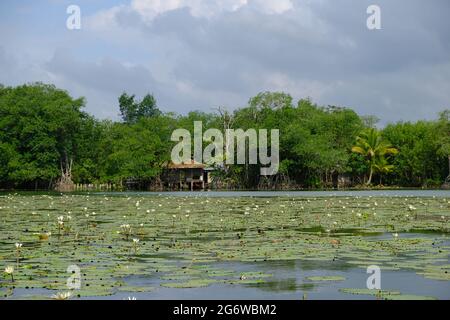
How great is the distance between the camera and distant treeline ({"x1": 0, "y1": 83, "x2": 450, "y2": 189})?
196 ft

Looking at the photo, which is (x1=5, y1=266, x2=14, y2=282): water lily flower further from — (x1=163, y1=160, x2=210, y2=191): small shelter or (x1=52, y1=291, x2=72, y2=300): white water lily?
(x1=163, y1=160, x2=210, y2=191): small shelter

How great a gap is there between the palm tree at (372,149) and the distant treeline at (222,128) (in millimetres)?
111

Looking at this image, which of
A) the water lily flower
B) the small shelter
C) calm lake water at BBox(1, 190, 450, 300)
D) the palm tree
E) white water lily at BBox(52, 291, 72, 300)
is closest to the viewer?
white water lily at BBox(52, 291, 72, 300)

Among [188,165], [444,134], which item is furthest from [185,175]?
[444,134]

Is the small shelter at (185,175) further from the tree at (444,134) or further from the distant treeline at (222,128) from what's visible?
the tree at (444,134)

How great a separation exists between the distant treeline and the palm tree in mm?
111

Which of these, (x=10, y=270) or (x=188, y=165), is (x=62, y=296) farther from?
(x=188, y=165)

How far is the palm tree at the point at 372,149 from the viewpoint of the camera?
67.8 metres

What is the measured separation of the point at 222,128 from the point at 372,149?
16.5 metres

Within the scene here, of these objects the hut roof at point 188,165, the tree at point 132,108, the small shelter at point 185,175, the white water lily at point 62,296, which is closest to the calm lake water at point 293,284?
the white water lily at point 62,296

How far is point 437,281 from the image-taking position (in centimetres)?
773

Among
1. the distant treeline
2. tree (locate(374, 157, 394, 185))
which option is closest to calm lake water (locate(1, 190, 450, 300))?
the distant treeline
